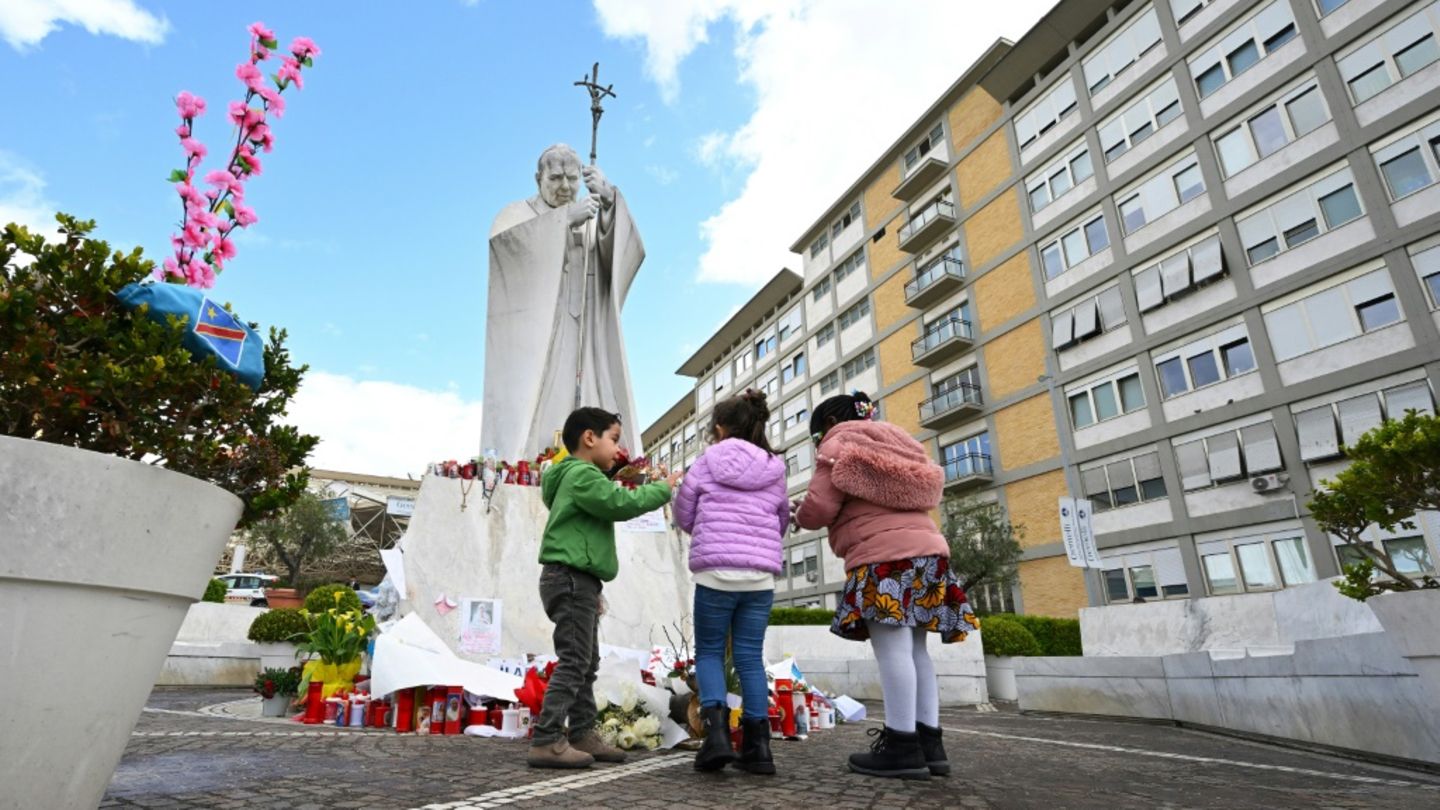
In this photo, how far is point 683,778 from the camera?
3.04 metres

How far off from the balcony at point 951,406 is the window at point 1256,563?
8512mm

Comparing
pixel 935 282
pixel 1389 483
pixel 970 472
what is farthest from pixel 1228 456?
pixel 1389 483

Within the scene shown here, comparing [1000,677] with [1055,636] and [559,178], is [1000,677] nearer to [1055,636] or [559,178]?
[1055,636]

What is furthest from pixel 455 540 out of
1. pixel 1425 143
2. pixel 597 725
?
pixel 1425 143

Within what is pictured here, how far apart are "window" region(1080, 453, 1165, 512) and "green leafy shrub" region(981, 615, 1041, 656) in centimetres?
1047

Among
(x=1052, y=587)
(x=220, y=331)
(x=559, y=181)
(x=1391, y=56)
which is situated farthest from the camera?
(x=1052, y=587)

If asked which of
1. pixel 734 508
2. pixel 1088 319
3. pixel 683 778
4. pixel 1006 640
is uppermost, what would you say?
pixel 1088 319

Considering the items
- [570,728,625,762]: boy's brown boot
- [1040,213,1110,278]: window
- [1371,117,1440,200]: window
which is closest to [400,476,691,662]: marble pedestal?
[570,728,625,762]: boy's brown boot

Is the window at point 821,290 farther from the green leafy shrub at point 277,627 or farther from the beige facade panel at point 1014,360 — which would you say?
the green leafy shrub at point 277,627

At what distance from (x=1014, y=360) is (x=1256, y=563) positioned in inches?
366

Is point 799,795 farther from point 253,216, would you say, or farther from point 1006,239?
point 1006,239

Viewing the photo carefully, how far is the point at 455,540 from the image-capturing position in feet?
22.9

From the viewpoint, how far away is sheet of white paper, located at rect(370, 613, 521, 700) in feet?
16.1

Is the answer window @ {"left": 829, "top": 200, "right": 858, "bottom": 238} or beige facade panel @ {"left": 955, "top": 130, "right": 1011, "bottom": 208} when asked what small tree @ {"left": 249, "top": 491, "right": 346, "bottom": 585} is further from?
beige facade panel @ {"left": 955, "top": 130, "right": 1011, "bottom": 208}
